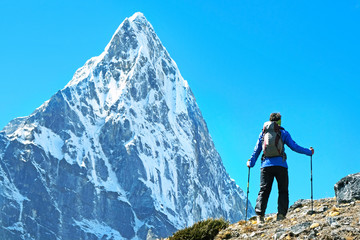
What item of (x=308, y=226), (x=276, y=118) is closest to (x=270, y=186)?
(x=276, y=118)

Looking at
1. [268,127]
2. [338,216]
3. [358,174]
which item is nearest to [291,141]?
[268,127]

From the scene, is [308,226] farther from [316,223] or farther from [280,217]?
[280,217]

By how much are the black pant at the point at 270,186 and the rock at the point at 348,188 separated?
1.40 metres

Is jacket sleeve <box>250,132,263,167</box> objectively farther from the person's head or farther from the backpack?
the person's head

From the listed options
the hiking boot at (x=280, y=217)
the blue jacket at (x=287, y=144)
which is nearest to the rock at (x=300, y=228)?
the hiking boot at (x=280, y=217)

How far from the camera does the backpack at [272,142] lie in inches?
504

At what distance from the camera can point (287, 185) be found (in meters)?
12.9

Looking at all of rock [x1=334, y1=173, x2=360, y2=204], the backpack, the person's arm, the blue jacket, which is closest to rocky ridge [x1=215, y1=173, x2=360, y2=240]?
rock [x1=334, y1=173, x2=360, y2=204]

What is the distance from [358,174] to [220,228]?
3483 millimetres

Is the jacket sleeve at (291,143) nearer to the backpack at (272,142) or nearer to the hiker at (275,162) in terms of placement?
the hiker at (275,162)

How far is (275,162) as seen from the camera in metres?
12.8

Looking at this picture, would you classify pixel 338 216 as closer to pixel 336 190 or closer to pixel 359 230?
pixel 359 230

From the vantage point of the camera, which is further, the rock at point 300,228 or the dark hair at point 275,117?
the dark hair at point 275,117

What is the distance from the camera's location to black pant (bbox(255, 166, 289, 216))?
12.8 meters
